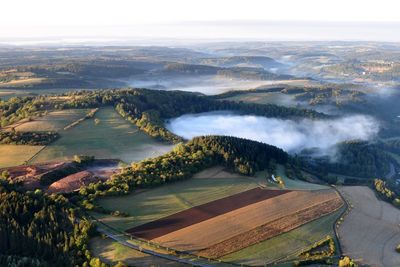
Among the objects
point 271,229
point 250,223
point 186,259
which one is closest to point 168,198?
point 250,223

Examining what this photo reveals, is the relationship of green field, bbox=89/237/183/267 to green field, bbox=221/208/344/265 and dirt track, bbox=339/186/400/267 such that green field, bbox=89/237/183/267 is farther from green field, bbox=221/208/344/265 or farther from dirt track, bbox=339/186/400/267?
dirt track, bbox=339/186/400/267

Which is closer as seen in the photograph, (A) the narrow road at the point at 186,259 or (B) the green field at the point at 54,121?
(A) the narrow road at the point at 186,259

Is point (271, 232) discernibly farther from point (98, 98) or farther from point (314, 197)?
point (98, 98)

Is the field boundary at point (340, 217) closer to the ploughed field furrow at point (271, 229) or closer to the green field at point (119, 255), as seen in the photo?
the ploughed field furrow at point (271, 229)

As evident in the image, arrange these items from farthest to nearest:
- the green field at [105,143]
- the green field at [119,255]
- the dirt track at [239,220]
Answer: the green field at [105,143] < the dirt track at [239,220] < the green field at [119,255]

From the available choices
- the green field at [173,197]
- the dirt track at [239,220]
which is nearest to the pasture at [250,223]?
the dirt track at [239,220]

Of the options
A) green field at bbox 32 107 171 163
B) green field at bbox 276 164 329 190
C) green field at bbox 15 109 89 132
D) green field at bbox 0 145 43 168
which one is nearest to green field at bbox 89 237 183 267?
green field at bbox 276 164 329 190
